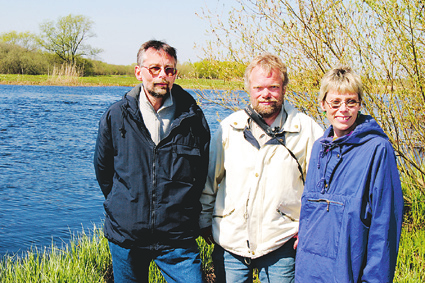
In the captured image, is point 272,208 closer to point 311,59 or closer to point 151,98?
point 151,98

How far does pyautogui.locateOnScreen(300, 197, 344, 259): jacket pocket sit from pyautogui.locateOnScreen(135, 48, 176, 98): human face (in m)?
1.17

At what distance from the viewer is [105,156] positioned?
2.91m

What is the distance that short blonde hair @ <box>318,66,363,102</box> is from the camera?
237cm

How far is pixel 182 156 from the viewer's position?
279 centimetres

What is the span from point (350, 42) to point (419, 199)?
2484mm

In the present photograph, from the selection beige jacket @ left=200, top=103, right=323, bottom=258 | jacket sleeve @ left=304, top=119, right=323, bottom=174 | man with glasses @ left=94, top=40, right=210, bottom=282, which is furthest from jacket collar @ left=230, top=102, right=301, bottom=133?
man with glasses @ left=94, top=40, right=210, bottom=282

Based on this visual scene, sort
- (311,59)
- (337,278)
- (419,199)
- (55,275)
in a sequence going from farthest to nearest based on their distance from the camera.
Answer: (419,199) < (311,59) < (55,275) < (337,278)

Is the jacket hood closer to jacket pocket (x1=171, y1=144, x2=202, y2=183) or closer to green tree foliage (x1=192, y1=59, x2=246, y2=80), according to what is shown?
jacket pocket (x1=171, y1=144, x2=202, y2=183)

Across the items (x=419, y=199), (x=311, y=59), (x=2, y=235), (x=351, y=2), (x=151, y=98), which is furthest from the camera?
(x=2, y=235)

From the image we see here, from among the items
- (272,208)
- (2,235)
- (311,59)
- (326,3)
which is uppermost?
(326,3)

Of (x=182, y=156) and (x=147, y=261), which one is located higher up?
(x=182, y=156)

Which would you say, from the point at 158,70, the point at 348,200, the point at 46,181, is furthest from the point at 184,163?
the point at 46,181

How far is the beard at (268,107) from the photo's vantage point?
107 inches

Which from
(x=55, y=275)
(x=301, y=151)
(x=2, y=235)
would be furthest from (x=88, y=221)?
(x=301, y=151)
